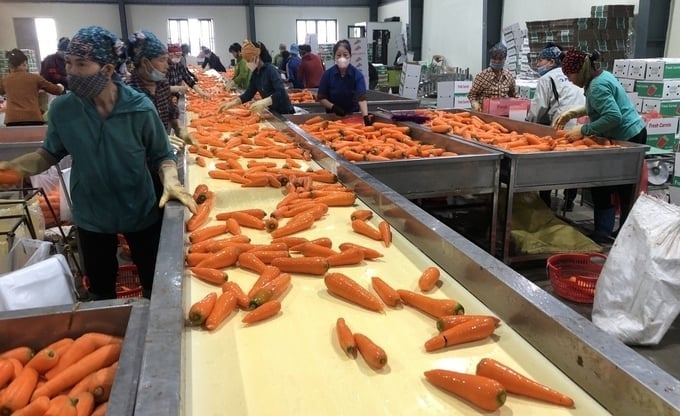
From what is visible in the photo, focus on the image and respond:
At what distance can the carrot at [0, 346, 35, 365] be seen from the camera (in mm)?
1438

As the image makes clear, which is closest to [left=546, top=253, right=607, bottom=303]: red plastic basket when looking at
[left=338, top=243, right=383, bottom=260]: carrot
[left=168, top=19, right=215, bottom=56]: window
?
[left=338, top=243, right=383, bottom=260]: carrot

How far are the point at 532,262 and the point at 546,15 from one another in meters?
8.32

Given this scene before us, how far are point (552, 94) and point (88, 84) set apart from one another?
470 cm

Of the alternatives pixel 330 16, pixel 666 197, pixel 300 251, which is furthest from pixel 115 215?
pixel 330 16

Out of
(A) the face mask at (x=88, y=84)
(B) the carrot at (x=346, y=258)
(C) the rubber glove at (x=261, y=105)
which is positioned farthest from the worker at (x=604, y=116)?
(A) the face mask at (x=88, y=84)

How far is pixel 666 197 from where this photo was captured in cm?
580

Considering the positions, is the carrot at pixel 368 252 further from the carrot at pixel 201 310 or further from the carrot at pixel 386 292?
the carrot at pixel 201 310

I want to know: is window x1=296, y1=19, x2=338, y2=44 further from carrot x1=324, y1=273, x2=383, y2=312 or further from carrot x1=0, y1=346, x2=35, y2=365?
carrot x1=0, y1=346, x2=35, y2=365

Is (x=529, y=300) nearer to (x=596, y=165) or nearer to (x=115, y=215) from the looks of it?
(x=115, y=215)

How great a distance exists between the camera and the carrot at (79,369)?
4.43 feet

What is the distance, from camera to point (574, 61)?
161 inches

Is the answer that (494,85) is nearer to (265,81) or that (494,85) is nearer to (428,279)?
(265,81)

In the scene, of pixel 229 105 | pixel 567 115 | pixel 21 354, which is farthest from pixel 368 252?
pixel 229 105

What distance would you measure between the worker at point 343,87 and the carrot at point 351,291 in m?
3.93
